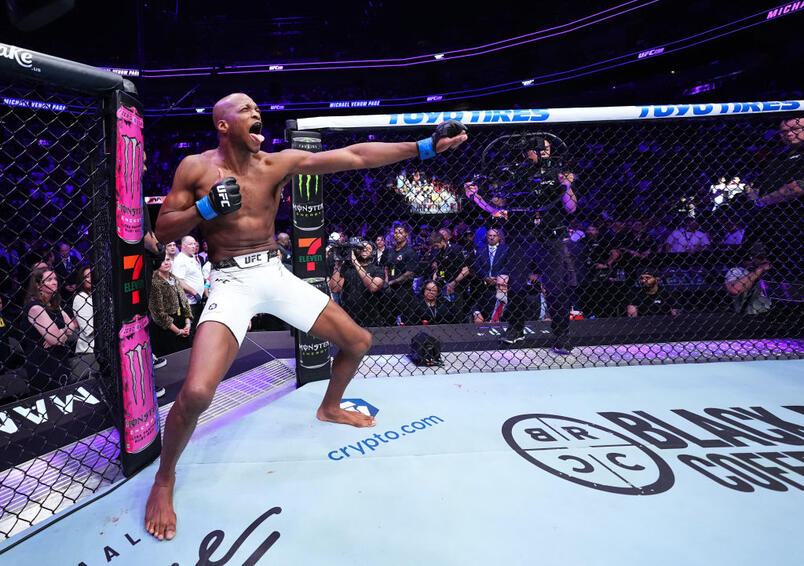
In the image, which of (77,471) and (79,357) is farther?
(79,357)

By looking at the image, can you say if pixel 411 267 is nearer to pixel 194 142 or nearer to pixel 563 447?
pixel 563 447

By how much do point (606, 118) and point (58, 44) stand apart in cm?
1439

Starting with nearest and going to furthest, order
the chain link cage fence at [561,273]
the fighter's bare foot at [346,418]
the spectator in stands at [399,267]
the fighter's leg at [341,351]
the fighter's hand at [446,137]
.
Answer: the fighter's hand at [446,137]
the fighter's leg at [341,351]
the fighter's bare foot at [346,418]
the chain link cage fence at [561,273]
the spectator in stands at [399,267]

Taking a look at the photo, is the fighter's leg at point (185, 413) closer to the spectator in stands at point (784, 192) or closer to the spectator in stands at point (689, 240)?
the spectator in stands at point (784, 192)

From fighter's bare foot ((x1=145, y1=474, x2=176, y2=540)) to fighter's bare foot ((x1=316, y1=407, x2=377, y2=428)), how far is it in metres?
0.68

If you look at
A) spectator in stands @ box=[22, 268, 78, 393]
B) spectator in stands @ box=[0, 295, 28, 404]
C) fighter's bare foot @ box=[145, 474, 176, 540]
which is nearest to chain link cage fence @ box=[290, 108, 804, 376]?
fighter's bare foot @ box=[145, 474, 176, 540]

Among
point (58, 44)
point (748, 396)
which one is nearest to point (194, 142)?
point (58, 44)

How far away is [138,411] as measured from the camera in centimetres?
154

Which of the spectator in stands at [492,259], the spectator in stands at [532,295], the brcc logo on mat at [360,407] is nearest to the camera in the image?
the brcc logo on mat at [360,407]

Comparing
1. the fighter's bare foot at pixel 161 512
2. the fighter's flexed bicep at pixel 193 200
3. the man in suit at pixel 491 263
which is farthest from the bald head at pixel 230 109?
the man in suit at pixel 491 263

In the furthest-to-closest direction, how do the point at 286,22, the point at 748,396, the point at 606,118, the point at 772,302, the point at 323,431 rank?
1. the point at 286,22
2. the point at 772,302
3. the point at 606,118
4. the point at 748,396
5. the point at 323,431

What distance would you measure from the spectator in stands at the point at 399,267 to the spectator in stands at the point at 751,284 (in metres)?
2.55

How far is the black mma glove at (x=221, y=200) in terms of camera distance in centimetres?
134

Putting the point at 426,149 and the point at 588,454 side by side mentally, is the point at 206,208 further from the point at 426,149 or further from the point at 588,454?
the point at 588,454
